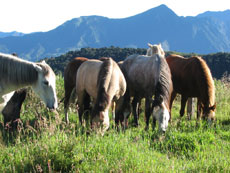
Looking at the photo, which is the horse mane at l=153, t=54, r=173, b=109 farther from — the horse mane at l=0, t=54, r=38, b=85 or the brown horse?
the horse mane at l=0, t=54, r=38, b=85

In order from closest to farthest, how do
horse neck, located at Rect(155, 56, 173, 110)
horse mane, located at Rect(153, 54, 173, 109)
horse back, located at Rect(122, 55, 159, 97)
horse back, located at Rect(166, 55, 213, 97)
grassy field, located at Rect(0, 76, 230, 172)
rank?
grassy field, located at Rect(0, 76, 230, 172) < horse mane, located at Rect(153, 54, 173, 109) < horse neck, located at Rect(155, 56, 173, 110) < horse back, located at Rect(122, 55, 159, 97) < horse back, located at Rect(166, 55, 213, 97)

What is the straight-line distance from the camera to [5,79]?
490cm

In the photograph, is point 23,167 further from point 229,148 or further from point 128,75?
point 128,75

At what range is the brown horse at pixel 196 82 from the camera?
21.2 ft

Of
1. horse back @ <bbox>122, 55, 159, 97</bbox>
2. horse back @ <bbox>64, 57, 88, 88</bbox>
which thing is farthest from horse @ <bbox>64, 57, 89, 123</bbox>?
horse back @ <bbox>122, 55, 159, 97</bbox>

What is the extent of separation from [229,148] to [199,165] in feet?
4.00

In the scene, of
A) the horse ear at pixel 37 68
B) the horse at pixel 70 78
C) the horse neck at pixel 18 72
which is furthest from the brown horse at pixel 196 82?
the horse neck at pixel 18 72

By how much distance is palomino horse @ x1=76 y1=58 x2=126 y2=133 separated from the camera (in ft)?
15.4

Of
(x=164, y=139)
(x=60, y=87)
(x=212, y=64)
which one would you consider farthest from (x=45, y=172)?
(x=212, y=64)

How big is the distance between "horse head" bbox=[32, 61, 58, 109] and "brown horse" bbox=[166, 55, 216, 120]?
12.3 feet

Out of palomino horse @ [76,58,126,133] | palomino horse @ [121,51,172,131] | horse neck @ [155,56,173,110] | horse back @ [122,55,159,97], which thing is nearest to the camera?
palomino horse @ [76,58,126,133]

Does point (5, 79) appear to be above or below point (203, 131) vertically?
above

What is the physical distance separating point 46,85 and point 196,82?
437cm

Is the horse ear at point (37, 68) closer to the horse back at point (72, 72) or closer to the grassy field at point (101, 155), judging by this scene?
the grassy field at point (101, 155)
